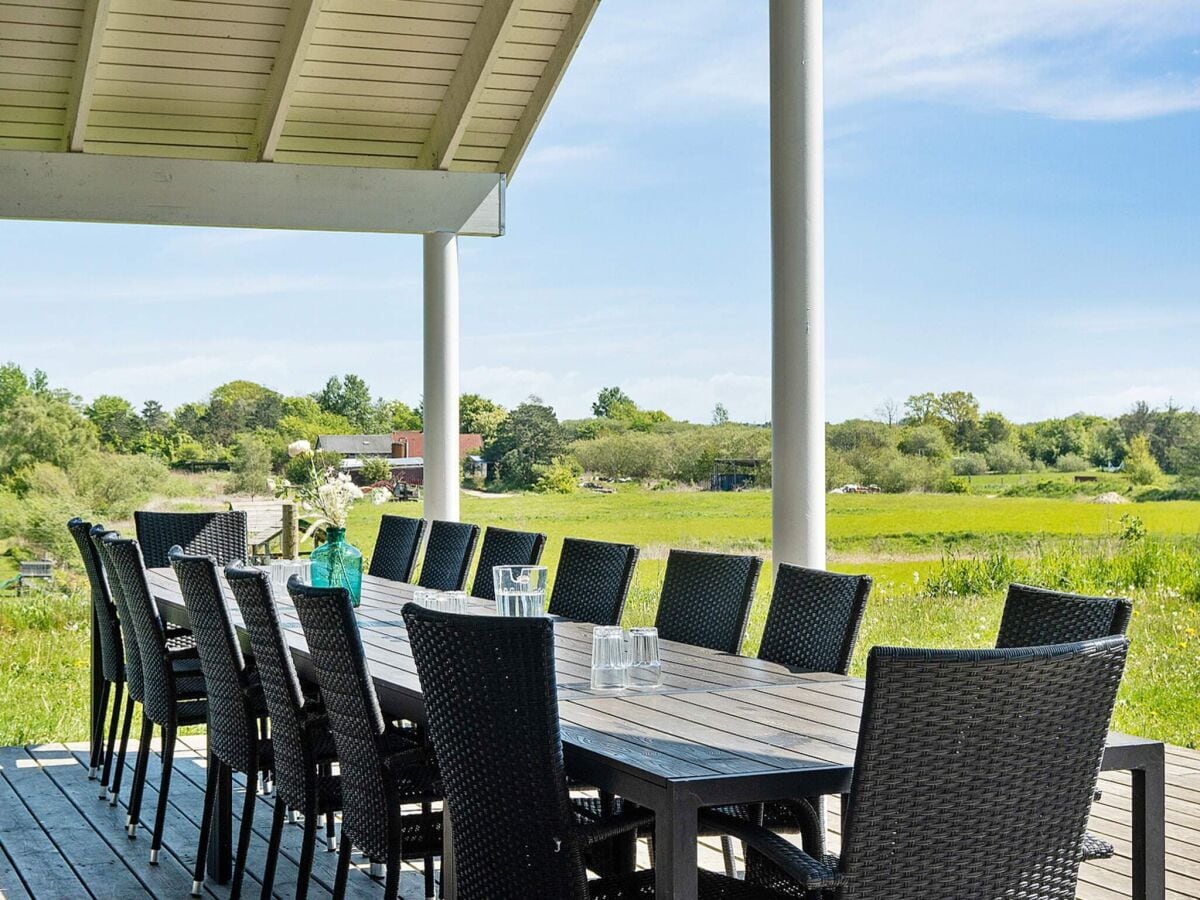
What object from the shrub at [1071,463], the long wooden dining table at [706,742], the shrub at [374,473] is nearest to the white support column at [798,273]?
the long wooden dining table at [706,742]

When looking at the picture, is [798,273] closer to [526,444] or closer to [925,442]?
[925,442]

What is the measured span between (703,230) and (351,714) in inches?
571

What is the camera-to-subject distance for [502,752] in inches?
94.3

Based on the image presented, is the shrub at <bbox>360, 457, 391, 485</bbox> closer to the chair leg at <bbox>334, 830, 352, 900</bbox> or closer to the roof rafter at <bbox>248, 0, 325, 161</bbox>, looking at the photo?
the roof rafter at <bbox>248, 0, 325, 161</bbox>

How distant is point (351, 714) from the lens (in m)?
3.01

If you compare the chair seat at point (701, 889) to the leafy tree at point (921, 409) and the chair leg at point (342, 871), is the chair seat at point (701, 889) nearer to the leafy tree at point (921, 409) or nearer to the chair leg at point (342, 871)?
the chair leg at point (342, 871)

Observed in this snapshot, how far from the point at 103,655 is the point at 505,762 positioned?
12.3 ft

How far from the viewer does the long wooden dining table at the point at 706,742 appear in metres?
2.19

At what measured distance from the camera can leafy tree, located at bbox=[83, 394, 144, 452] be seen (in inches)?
346

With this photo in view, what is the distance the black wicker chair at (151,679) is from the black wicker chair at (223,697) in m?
0.37

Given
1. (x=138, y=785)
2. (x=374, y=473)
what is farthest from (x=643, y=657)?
(x=374, y=473)

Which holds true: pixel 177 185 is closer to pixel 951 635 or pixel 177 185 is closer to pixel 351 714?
pixel 351 714

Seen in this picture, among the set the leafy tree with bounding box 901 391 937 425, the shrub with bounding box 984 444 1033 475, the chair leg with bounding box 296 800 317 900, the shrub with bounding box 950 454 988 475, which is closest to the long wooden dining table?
the chair leg with bounding box 296 800 317 900

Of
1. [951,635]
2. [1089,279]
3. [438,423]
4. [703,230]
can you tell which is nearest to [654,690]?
[438,423]
